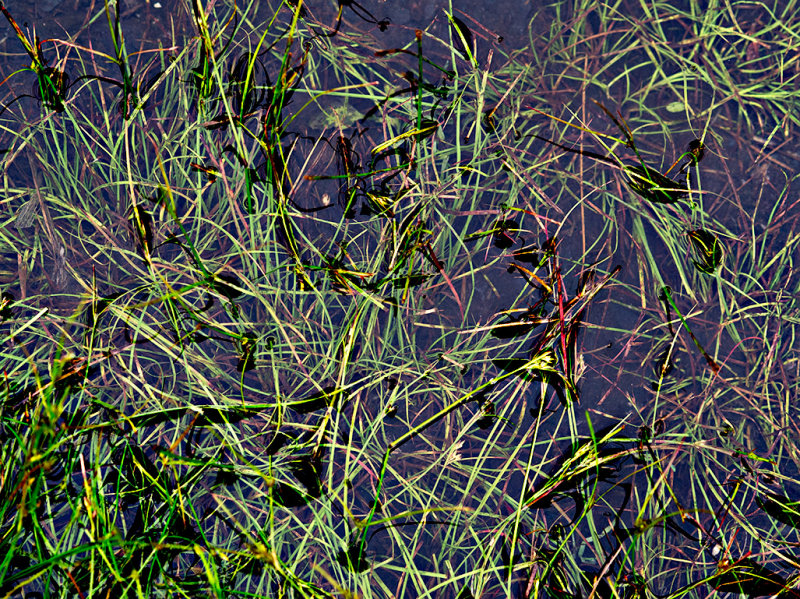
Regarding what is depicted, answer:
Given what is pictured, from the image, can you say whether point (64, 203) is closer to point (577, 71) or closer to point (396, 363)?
point (396, 363)

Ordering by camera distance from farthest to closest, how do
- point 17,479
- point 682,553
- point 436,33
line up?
point 436,33
point 682,553
point 17,479

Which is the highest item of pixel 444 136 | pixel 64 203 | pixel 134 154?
pixel 444 136

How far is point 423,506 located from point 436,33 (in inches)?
69.6

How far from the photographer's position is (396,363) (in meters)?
1.99

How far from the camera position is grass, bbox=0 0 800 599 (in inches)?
73.9

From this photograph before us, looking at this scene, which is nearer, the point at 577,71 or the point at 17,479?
the point at 17,479

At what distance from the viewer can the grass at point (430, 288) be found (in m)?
1.88

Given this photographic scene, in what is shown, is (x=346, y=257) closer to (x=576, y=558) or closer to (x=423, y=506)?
(x=423, y=506)

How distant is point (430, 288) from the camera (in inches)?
78.2

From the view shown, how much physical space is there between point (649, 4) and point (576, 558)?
2.12m

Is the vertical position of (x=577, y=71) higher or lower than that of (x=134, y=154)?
higher

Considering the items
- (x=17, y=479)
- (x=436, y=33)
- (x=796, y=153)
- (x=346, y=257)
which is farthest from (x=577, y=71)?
(x=17, y=479)

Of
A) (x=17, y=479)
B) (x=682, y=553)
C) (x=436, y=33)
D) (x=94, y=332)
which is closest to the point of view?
(x=17, y=479)

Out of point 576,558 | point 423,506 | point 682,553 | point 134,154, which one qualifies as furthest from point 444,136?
point 682,553
